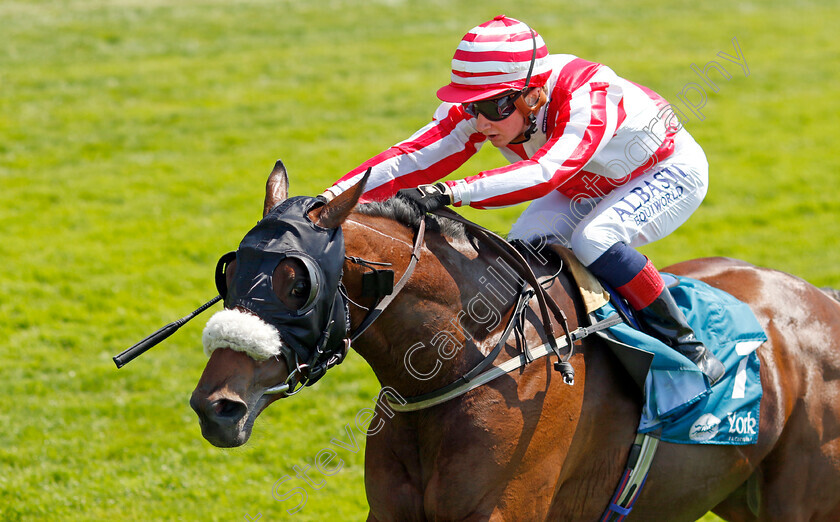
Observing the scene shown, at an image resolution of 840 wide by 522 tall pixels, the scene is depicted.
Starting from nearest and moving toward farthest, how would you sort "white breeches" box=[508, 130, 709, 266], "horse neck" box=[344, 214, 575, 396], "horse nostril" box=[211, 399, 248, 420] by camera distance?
"horse nostril" box=[211, 399, 248, 420] → "horse neck" box=[344, 214, 575, 396] → "white breeches" box=[508, 130, 709, 266]

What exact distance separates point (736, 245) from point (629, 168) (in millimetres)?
6008

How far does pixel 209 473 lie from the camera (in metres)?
5.51

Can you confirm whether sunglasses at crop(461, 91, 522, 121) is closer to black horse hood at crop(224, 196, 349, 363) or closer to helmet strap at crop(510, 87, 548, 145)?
helmet strap at crop(510, 87, 548, 145)

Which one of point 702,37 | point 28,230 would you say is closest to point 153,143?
point 28,230

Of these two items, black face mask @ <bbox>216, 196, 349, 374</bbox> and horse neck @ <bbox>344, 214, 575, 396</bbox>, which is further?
horse neck @ <bbox>344, 214, 575, 396</bbox>

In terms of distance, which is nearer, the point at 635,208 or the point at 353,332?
the point at 353,332

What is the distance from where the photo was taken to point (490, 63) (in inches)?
131

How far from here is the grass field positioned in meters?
5.68

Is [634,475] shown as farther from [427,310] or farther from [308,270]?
[308,270]

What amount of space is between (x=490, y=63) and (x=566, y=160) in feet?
1.51

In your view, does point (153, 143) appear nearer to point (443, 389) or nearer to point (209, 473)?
point (209, 473)

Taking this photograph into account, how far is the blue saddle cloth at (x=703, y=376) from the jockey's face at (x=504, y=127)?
2.53ft

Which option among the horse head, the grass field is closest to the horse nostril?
the horse head

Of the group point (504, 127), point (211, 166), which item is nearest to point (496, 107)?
point (504, 127)
